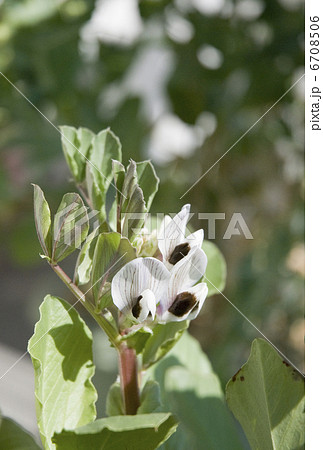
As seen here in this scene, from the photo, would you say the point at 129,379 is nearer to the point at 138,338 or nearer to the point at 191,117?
the point at 138,338

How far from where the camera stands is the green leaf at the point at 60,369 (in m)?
0.17

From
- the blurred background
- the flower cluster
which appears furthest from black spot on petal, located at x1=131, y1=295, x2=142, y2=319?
the blurred background

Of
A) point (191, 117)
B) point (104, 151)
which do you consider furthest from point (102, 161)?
point (191, 117)

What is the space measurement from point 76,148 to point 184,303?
7 cm

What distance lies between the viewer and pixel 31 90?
552 millimetres

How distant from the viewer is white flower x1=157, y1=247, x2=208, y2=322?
0.16 m

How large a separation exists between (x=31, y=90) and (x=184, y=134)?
0.20 meters

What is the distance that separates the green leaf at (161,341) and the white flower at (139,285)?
0.09 ft

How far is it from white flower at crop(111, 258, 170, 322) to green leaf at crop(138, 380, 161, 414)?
0.11 feet

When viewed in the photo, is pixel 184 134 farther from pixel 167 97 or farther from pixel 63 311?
pixel 63 311

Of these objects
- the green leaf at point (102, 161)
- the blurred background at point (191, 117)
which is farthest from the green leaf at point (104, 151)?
the blurred background at point (191, 117)

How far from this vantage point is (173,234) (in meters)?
0.17
